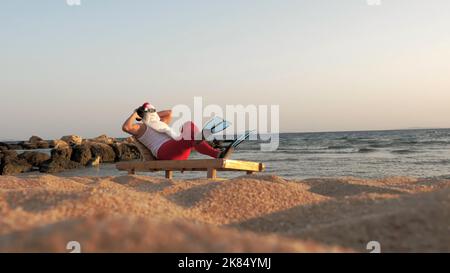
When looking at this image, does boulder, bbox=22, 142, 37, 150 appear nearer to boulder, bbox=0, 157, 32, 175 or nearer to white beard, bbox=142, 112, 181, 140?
boulder, bbox=0, 157, 32, 175

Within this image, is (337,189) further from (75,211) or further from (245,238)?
(245,238)

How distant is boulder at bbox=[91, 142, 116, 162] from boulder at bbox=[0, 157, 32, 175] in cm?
334

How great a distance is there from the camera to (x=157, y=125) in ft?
23.3

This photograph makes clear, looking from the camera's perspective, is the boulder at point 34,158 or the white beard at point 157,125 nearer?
the white beard at point 157,125

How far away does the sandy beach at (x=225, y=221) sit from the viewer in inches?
59.8

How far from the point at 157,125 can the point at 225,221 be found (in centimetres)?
417

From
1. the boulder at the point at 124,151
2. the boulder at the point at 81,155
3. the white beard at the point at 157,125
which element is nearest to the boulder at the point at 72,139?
the boulder at the point at 124,151

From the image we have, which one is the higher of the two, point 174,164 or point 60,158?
point 174,164

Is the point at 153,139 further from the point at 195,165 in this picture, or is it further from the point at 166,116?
the point at 195,165

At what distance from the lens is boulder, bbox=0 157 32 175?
16.5 m

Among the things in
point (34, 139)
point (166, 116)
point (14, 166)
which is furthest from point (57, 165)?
point (34, 139)

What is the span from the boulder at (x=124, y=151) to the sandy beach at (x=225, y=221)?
60.5 ft

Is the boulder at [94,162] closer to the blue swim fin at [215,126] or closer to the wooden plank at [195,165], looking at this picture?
the wooden plank at [195,165]
